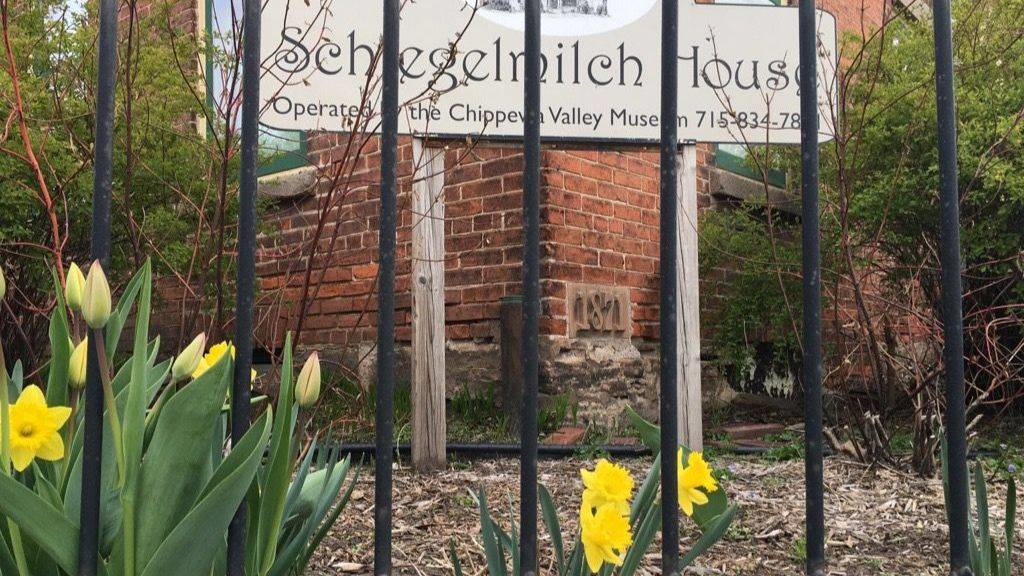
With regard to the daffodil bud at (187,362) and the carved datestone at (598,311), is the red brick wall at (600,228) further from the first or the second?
the daffodil bud at (187,362)

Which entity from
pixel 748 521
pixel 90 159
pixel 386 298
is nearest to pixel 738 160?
pixel 748 521

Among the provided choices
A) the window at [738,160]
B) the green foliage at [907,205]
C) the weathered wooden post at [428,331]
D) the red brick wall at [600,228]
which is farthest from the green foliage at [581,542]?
the window at [738,160]

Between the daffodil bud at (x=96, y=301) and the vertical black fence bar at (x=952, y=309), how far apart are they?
3.14 ft

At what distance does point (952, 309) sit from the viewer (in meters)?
1.17

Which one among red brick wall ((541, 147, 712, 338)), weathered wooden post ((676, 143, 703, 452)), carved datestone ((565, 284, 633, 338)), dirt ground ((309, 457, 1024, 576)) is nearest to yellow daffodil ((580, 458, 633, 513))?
dirt ground ((309, 457, 1024, 576))

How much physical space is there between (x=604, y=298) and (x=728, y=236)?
1072 millimetres

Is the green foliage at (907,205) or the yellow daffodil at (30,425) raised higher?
the green foliage at (907,205)

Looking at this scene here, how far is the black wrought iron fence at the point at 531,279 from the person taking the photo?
40.9 inches

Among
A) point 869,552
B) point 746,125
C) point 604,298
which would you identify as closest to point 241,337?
point 869,552

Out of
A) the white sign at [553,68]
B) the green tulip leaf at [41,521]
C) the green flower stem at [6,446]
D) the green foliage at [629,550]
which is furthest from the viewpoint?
the white sign at [553,68]

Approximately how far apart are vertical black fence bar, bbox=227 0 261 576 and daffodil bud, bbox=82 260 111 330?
0.45 feet

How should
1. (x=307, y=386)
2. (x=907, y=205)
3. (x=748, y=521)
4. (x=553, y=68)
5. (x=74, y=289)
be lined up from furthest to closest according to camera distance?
(x=907, y=205), (x=553, y=68), (x=748, y=521), (x=307, y=386), (x=74, y=289)

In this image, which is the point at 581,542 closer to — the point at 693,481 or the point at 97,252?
the point at 693,481

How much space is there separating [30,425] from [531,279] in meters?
0.60
